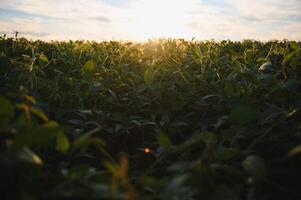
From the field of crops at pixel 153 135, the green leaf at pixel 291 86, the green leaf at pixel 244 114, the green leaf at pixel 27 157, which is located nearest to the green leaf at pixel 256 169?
the field of crops at pixel 153 135

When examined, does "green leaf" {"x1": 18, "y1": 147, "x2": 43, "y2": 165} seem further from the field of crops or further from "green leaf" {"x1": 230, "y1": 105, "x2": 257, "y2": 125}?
"green leaf" {"x1": 230, "y1": 105, "x2": 257, "y2": 125}

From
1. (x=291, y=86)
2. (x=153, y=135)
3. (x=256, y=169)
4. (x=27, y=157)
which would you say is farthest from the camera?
(x=153, y=135)

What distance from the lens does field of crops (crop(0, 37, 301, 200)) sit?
134 cm

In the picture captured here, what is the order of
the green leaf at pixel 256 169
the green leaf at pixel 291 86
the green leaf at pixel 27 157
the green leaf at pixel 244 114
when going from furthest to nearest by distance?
the green leaf at pixel 291 86 < the green leaf at pixel 244 114 < the green leaf at pixel 256 169 < the green leaf at pixel 27 157

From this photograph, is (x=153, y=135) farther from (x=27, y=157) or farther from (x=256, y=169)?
(x=27, y=157)

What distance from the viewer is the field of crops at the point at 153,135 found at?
1338 millimetres

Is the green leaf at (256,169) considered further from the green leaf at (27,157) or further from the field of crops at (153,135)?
the green leaf at (27,157)

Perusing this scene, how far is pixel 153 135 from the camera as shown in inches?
119

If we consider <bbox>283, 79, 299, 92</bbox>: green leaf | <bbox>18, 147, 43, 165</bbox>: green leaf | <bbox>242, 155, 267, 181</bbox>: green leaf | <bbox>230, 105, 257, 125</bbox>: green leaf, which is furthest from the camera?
<bbox>283, 79, 299, 92</bbox>: green leaf

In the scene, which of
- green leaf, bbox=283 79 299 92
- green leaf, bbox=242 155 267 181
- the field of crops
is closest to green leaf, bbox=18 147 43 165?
the field of crops

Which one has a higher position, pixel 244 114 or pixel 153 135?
pixel 244 114

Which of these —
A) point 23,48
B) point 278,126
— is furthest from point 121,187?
point 23,48

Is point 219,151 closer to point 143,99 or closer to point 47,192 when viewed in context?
point 47,192

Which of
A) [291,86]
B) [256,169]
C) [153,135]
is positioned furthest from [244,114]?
[153,135]
